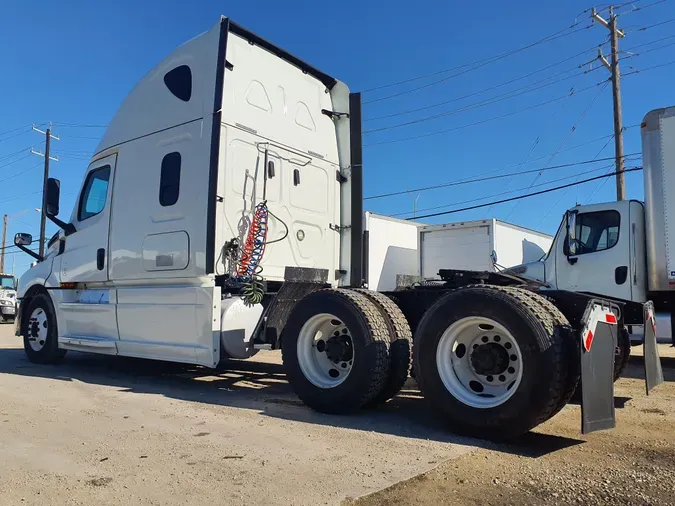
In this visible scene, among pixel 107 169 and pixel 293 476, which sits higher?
pixel 107 169

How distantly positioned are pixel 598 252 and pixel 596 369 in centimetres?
587

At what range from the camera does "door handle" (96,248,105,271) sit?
7660 mm

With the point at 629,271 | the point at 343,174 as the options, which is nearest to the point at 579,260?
the point at 629,271

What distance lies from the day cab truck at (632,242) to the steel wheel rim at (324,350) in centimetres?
467

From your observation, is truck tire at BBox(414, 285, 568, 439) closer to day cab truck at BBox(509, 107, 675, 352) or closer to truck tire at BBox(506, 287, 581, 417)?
truck tire at BBox(506, 287, 581, 417)

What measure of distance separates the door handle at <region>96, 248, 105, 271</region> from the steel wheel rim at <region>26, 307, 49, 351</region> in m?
1.64

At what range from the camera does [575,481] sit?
3369 mm

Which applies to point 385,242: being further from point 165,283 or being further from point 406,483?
point 406,483

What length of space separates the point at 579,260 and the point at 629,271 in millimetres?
800

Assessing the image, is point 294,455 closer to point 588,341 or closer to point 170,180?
point 588,341

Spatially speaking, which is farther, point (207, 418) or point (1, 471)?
point (207, 418)

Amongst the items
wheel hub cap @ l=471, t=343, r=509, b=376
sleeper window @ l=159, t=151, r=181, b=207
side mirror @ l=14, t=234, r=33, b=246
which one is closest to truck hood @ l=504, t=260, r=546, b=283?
wheel hub cap @ l=471, t=343, r=509, b=376

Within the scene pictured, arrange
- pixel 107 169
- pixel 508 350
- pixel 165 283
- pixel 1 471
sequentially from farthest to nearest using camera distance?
pixel 107 169 < pixel 165 283 < pixel 508 350 < pixel 1 471

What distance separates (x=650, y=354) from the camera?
507 cm
